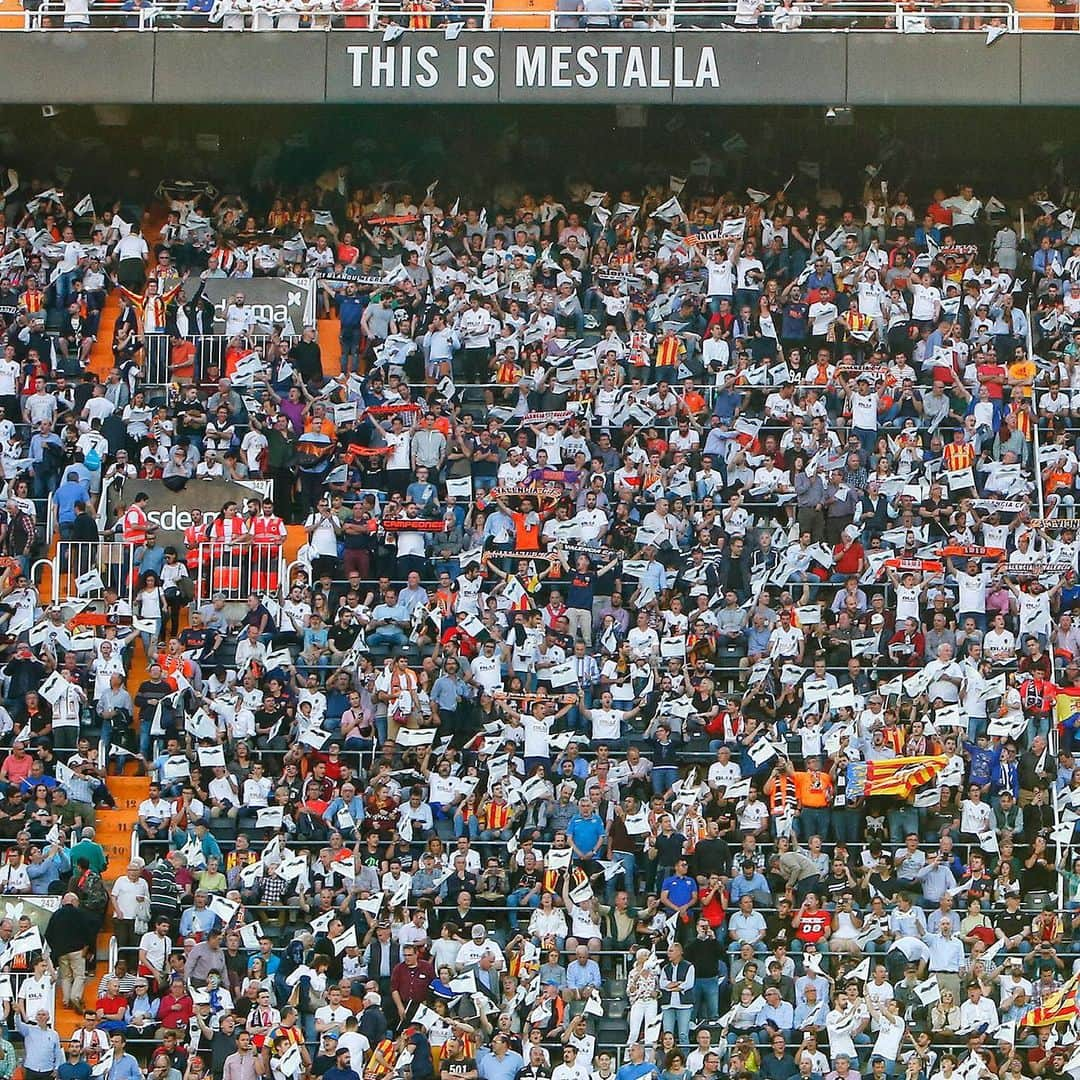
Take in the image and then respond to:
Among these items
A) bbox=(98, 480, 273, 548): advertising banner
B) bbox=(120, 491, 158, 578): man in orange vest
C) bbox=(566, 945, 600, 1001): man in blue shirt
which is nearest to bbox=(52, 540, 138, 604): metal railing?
bbox=(120, 491, 158, 578): man in orange vest

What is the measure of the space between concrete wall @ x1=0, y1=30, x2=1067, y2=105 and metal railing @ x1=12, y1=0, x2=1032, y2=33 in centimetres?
21

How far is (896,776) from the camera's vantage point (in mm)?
28422

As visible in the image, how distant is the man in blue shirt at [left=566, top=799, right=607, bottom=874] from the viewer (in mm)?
27969

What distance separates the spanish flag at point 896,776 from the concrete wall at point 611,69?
35.4 ft

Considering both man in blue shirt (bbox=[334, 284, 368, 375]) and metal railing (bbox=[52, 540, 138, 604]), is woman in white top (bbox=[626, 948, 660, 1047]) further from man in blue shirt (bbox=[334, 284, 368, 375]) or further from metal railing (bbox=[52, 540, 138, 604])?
man in blue shirt (bbox=[334, 284, 368, 375])

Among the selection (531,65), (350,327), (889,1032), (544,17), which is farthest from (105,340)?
(889,1032)

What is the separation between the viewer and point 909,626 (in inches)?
1181

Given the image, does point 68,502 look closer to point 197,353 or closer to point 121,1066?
point 197,353

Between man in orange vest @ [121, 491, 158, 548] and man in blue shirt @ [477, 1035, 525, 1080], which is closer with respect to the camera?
man in blue shirt @ [477, 1035, 525, 1080]

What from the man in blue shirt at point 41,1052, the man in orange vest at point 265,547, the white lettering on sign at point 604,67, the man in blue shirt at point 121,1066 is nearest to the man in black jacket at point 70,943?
the man in blue shirt at point 41,1052

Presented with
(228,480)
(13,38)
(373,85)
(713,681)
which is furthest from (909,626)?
(13,38)

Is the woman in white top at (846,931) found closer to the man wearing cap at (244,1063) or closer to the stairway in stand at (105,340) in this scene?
the man wearing cap at (244,1063)

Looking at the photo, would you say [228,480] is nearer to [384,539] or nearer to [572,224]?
[384,539]

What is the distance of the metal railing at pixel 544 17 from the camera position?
117ft
